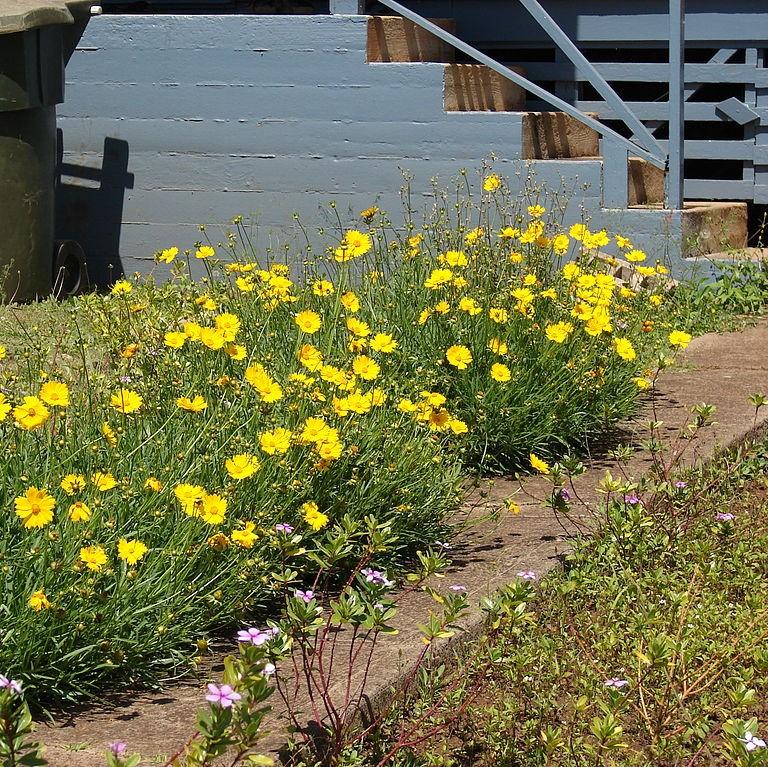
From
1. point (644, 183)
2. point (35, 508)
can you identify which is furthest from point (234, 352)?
point (644, 183)

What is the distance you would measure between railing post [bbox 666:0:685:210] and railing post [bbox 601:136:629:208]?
0.96 feet

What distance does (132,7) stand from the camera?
32.9 ft

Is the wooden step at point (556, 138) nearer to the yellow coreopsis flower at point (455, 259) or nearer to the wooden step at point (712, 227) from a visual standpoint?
the wooden step at point (712, 227)

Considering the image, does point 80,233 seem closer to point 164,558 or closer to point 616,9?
point 616,9

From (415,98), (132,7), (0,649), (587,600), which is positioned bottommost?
(587,600)

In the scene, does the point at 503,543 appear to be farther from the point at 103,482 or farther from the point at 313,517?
the point at 103,482

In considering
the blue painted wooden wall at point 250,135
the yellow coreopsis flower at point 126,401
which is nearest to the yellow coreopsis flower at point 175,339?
the yellow coreopsis flower at point 126,401

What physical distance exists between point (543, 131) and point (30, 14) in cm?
301

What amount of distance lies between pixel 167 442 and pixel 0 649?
90cm

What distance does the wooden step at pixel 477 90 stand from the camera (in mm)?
7816

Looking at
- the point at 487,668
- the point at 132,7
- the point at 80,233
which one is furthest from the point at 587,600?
the point at 132,7

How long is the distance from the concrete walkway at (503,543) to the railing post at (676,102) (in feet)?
3.75

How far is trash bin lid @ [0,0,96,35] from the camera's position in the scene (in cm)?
723

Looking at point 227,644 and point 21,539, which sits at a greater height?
point 21,539
